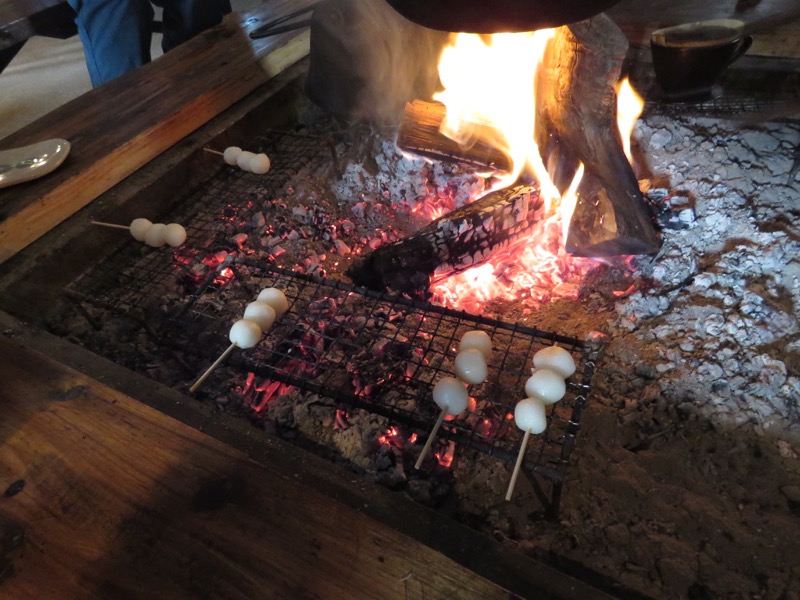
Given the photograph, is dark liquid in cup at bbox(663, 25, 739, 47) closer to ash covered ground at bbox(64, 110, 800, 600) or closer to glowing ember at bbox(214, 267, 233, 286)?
ash covered ground at bbox(64, 110, 800, 600)

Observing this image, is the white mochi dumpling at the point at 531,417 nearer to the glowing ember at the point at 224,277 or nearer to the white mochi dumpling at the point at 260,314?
Answer: the white mochi dumpling at the point at 260,314

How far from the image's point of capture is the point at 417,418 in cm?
200

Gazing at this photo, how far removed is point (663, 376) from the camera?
2.36 meters

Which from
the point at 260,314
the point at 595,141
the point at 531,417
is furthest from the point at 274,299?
the point at 595,141

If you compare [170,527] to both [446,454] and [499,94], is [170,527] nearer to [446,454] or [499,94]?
[446,454]

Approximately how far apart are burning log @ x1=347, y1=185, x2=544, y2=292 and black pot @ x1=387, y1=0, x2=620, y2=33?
1.27 metres

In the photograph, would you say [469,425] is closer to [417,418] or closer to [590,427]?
[417,418]

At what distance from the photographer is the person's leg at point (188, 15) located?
16.9ft

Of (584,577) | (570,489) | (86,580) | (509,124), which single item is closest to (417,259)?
Answer: (509,124)

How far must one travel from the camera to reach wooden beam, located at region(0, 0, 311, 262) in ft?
8.91

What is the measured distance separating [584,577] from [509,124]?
8.50 feet

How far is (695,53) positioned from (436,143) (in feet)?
5.21

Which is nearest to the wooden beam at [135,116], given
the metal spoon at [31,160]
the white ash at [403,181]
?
the metal spoon at [31,160]

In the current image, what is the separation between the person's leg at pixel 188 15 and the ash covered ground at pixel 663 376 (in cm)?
302
